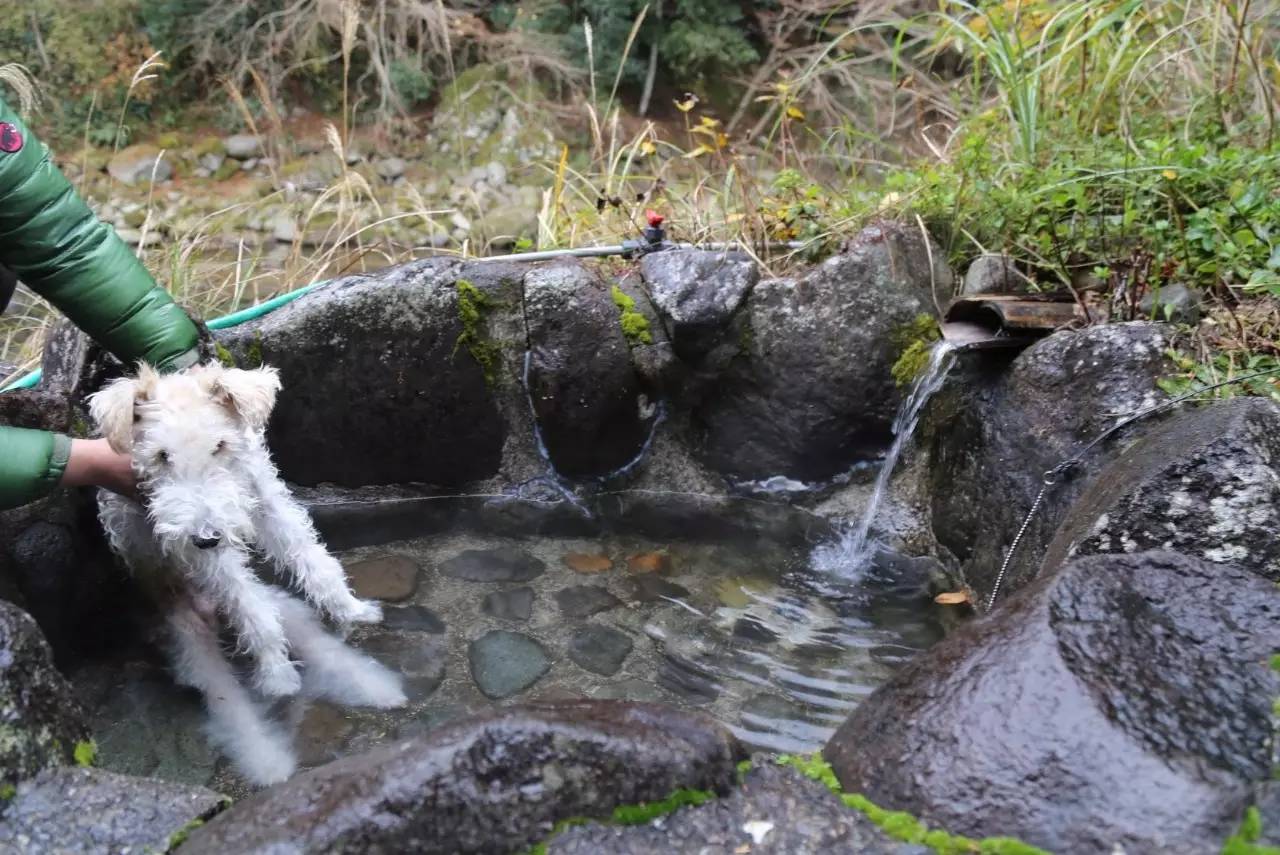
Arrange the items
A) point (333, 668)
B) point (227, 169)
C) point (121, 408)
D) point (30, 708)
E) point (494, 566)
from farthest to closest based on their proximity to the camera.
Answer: point (227, 169) < point (494, 566) < point (333, 668) < point (121, 408) < point (30, 708)

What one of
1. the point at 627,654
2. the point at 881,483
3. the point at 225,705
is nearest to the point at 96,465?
the point at 225,705

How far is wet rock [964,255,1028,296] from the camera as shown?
3527 mm

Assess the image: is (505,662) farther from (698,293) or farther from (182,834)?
(698,293)

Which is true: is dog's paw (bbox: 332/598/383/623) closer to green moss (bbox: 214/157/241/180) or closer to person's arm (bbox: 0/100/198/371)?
person's arm (bbox: 0/100/198/371)

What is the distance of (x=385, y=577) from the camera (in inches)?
126

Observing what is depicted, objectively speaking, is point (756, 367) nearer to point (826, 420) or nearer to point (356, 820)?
point (826, 420)

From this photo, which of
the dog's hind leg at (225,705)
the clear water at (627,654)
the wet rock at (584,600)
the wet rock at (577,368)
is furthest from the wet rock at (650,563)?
the dog's hind leg at (225,705)

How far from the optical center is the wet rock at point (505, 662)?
2641 mm

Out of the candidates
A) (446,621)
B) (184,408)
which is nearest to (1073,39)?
(446,621)

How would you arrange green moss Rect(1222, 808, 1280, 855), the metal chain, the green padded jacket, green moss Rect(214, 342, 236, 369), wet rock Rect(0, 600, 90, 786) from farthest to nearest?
green moss Rect(214, 342, 236, 369), the metal chain, the green padded jacket, wet rock Rect(0, 600, 90, 786), green moss Rect(1222, 808, 1280, 855)

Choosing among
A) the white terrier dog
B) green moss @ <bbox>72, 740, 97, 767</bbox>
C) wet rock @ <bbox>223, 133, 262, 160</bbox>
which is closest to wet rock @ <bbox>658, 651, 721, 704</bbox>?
the white terrier dog

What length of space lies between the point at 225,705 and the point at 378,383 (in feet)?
4.73

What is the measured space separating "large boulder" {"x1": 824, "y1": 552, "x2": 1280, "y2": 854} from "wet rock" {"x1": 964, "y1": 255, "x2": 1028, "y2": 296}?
1.98 m

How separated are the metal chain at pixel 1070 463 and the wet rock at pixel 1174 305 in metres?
0.44
